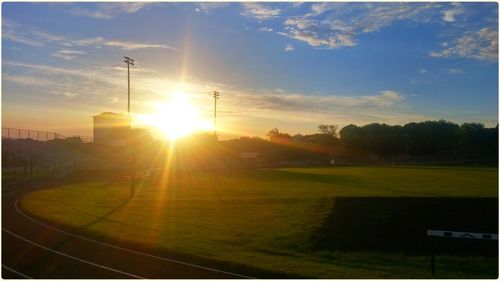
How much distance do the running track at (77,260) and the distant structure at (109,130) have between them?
197ft

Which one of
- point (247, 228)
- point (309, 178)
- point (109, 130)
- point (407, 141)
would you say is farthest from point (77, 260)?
point (407, 141)

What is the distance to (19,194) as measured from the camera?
3662 centimetres

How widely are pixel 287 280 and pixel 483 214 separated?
1697 centimetres

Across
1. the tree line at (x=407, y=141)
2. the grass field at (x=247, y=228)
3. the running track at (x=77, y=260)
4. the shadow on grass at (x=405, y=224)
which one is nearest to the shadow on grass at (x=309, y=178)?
the grass field at (x=247, y=228)

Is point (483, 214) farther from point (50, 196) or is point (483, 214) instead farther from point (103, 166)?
point (103, 166)

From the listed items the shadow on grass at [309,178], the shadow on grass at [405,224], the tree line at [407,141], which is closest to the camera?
the shadow on grass at [405,224]

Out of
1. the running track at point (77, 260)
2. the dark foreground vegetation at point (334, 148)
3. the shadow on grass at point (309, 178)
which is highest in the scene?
the dark foreground vegetation at point (334, 148)

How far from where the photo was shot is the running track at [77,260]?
1606cm

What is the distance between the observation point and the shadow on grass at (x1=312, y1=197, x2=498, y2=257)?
74.4 ft

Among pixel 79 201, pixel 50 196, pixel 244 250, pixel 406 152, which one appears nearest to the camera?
pixel 244 250

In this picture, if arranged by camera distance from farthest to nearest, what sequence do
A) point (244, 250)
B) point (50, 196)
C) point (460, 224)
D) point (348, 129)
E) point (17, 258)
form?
1. point (348, 129)
2. point (50, 196)
3. point (460, 224)
4. point (244, 250)
5. point (17, 258)

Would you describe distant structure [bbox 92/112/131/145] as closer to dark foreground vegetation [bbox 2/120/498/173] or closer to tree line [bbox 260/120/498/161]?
dark foreground vegetation [bbox 2/120/498/173]

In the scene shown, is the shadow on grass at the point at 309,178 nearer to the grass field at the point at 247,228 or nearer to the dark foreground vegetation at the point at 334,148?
the grass field at the point at 247,228

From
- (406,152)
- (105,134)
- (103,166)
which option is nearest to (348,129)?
(406,152)
